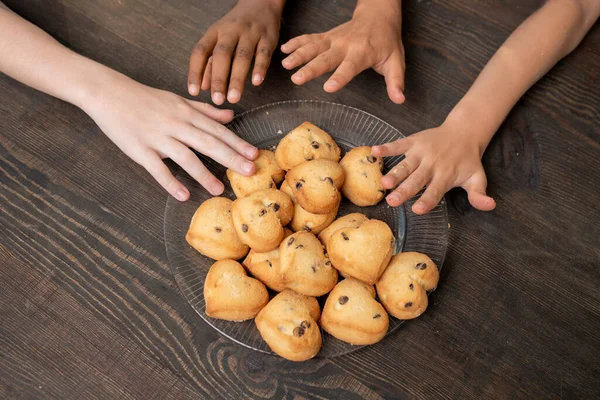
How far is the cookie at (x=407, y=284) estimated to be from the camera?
2.04ft

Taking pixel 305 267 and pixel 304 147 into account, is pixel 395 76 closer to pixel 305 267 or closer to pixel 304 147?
pixel 304 147

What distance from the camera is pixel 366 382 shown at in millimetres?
668

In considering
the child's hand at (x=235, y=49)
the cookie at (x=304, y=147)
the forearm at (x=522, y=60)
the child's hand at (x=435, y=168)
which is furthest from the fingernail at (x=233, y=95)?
the forearm at (x=522, y=60)

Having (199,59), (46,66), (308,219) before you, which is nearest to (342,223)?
(308,219)

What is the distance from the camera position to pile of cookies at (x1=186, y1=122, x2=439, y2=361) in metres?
0.61

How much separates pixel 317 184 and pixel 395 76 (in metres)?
0.27

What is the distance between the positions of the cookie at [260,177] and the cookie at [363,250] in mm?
133

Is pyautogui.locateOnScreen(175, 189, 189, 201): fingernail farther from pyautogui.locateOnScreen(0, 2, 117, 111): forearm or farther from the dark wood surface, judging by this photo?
pyautogui.locateOnScreen(0, 2, 117, 111): forearm

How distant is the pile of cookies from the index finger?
8.2 inches

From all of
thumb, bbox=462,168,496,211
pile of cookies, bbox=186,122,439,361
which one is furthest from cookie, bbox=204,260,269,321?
thumb, bbox=462,168,496,211

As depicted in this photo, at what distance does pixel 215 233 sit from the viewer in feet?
2.13

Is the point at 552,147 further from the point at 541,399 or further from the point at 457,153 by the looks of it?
the point at 541,399

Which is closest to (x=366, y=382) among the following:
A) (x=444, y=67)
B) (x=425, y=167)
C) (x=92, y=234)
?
(x=425, y=167)

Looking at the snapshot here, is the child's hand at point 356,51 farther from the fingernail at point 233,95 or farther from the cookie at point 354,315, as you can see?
the cookie at point 354,315
